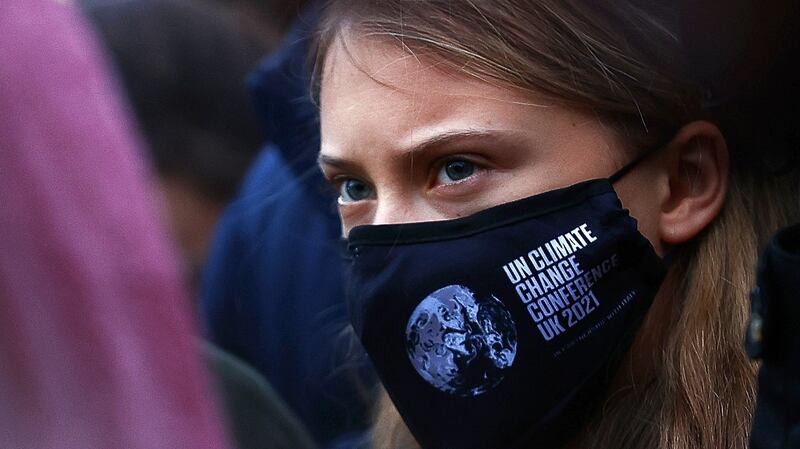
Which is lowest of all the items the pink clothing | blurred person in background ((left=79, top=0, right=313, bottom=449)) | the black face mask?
the black face mask

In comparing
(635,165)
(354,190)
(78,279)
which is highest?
(354,190)

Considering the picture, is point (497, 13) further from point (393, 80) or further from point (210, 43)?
point (210, 43)

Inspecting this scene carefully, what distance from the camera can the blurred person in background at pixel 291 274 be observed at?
99.9 inches

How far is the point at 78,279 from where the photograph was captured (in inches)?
38.4

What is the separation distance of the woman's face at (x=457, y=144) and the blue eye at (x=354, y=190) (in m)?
0.07

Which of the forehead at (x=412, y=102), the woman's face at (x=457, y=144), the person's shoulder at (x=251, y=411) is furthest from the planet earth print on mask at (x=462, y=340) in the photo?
the person's shoulder at (x=251, y=411)

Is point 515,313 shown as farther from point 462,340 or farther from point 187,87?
point 187,87

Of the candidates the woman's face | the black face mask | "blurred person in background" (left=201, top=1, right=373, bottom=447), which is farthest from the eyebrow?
"blurred person in background" (left=201, top=1, right=373, bottom=447)

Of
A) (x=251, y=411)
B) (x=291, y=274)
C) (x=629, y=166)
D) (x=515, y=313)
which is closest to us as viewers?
(x=515, y=313)

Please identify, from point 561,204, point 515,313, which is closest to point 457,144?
point 561,204

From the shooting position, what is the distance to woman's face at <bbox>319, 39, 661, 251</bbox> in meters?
1.85

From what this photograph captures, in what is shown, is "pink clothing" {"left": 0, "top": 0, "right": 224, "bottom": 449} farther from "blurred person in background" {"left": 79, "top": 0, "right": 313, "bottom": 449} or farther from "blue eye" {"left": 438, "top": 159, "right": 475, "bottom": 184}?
"blurred person in background" {"left": 79, "top": 0, "right": 313, "bottom": 449}

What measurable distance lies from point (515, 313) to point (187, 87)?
1691 millimetres

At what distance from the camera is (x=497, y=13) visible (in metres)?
1.87
